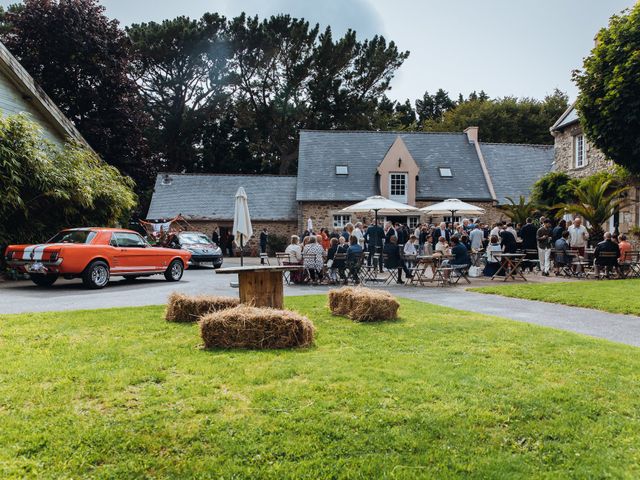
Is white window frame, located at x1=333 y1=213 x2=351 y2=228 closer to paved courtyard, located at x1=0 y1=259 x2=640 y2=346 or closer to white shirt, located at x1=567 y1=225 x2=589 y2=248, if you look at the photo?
white shirt, located at x1=567 y1=225 x2=589 y2=248

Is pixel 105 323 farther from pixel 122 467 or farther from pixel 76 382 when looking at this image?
pixel 122 467

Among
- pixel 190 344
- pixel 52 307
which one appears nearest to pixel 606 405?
pixel 190 344

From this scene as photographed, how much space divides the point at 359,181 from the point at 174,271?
62.9 feet

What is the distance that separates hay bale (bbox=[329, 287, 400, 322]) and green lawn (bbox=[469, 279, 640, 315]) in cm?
457

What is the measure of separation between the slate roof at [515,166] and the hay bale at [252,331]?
29166 mm

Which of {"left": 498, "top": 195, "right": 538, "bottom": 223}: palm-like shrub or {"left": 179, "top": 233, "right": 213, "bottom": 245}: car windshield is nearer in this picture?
{"left": 179, "top": 233, "right": 213, "bottom": 245}: car windshield

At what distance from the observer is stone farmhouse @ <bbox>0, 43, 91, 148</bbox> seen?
1806 centimetres

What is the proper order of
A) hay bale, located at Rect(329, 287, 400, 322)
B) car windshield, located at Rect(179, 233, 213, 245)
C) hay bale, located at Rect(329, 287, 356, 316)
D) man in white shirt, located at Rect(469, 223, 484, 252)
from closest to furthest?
hay bale, located at Rect(329, 287, 400, 322) < hay bale, located at Rect(329, 287, 356, 316) < man in white shirt, located at Rect(469, 223, 484, 252) < car windshield, located at Rect(179, 233, 213, 245)

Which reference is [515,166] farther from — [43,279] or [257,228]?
[43,279]

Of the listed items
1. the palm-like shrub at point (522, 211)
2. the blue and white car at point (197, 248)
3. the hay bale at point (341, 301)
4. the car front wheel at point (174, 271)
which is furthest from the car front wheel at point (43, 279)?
the palm-like shrub at point (522, 211)

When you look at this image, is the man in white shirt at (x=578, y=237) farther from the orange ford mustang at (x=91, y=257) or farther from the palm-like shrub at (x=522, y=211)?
the orange ford mustang at (x=91, y=257)

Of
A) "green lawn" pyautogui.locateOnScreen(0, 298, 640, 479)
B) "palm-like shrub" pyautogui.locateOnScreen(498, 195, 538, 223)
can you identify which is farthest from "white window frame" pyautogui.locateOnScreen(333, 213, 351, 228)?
"green lawn" pyautogui.locateOnScreen(0, 298, 640, 479)

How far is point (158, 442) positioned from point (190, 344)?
2.82m

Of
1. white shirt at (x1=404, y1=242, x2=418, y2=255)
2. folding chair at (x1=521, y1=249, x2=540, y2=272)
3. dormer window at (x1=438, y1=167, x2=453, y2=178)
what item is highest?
dormer window at (x1=438, y1=167, x2=453, y2=178)
